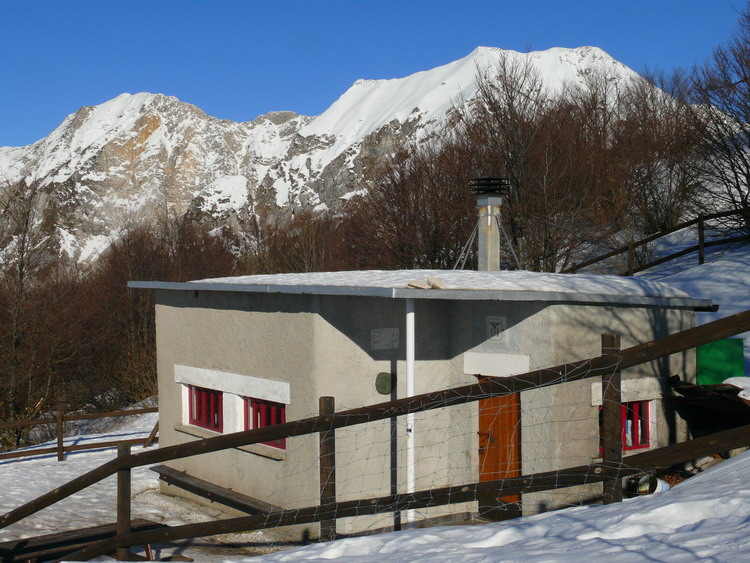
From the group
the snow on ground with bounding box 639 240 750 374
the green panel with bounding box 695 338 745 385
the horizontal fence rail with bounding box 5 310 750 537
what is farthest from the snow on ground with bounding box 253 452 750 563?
the snow on ground with bounding box 639 240 750 374

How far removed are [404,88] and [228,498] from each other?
339ft

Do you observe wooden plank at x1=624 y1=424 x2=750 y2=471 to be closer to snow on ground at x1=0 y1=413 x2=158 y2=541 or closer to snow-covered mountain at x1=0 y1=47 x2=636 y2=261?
snow on ground at x1=0 y1=413 x2=158 y2=541

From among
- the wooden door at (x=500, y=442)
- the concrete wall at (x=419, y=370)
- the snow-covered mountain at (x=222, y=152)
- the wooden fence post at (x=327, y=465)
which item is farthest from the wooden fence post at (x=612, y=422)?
the snow-covered mountain at (x=222, y=152)

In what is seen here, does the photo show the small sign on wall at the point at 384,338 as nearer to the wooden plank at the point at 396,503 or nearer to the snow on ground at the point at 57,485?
the wooden plank at the point at 396,503

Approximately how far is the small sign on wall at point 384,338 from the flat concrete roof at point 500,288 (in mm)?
600

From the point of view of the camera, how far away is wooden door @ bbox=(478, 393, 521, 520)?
8.47 m

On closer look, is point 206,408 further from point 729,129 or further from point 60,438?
point 729,129

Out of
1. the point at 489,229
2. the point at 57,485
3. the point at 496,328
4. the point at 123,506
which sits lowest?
the point at 57,485

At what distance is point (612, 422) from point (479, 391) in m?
0.83

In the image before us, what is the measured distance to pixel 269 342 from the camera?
9617mm

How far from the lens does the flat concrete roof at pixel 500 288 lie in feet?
25.9

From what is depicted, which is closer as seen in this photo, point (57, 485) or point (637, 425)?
point (637, 425)

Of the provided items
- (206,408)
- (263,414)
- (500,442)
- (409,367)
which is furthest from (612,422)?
(206,408)

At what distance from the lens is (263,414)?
10023mm
